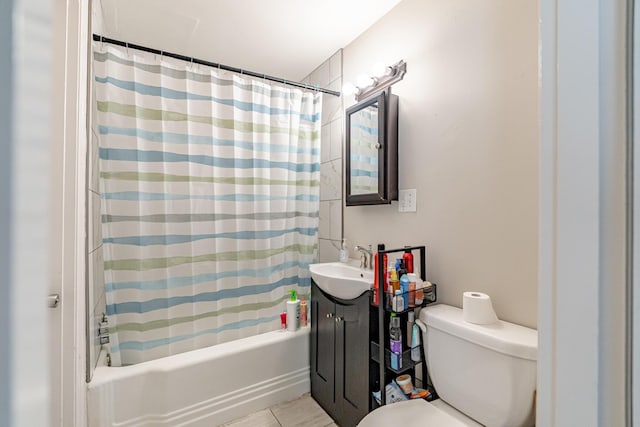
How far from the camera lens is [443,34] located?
138 centimetres

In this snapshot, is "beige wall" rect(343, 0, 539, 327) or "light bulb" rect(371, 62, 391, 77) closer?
"beige wall" rect(343, 0, 539, 327)

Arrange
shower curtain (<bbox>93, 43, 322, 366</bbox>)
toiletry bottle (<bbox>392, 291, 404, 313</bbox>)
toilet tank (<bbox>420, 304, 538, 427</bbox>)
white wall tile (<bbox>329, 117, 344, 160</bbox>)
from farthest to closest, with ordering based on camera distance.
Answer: white wall tile (<bbox>329, 117, 344, 160</bbox>) < shower curtain (<bbox>93, 43, 322, 366</bbox>) < toiletry bottle (<bbox>392, 291, 404, 313</bbox>) < toilet tank (<bbox>420, 304, 538, 427</bbox>)

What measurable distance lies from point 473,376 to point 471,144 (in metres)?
0.94

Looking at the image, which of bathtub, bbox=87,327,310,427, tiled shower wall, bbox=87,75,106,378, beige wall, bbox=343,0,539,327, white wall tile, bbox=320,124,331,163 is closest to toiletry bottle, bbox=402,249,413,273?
beige wall, bbox=343,0,539,327

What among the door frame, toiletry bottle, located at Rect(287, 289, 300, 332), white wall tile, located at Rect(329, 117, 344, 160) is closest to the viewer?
the door frame

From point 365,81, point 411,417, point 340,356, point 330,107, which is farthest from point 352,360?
point 330,107

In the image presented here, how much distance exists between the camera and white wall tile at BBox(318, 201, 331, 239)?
7.32ft

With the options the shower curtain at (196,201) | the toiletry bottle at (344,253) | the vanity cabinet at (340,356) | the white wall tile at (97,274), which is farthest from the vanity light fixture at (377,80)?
the white wall tile at (97,274)

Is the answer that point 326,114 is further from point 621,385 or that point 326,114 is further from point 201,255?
point 621,385

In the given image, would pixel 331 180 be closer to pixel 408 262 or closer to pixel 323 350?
pixel 408 262

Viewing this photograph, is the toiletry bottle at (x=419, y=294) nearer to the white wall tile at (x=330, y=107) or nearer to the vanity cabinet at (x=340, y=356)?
the vanity cabinet at (x=340, y=356)

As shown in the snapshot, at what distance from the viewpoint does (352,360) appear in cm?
143

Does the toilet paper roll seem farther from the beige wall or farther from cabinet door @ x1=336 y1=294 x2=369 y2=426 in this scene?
cabinet door @ x1=336 y1=294 x2=369 y2=426

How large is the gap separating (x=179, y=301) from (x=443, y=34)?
197cm
